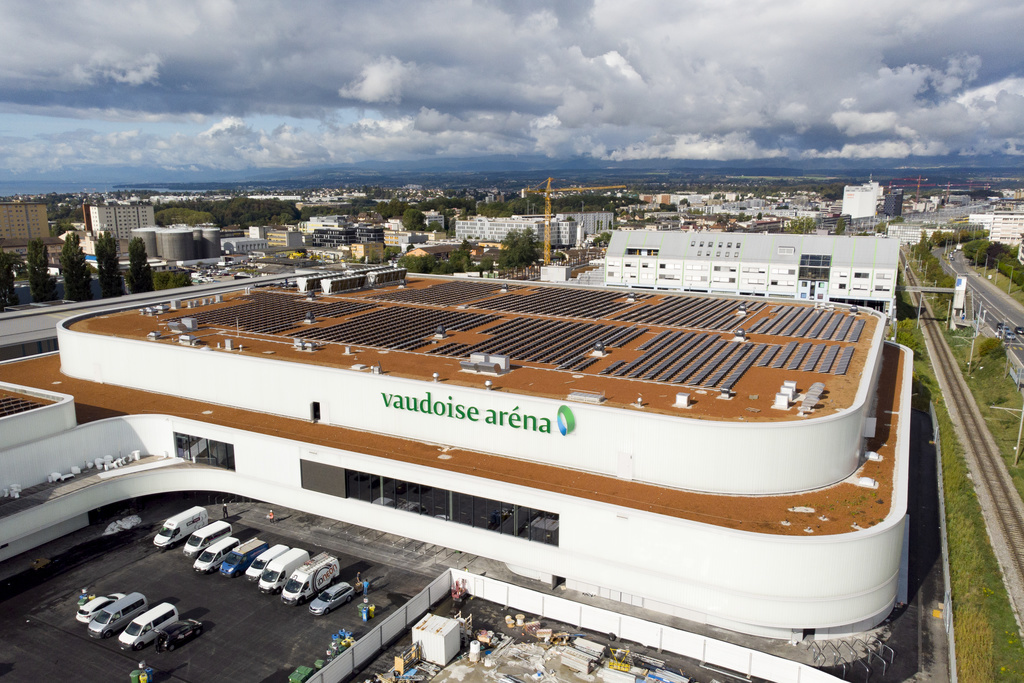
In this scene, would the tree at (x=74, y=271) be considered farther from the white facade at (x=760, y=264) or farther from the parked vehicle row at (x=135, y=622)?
the white facade at (x=760, y=264)

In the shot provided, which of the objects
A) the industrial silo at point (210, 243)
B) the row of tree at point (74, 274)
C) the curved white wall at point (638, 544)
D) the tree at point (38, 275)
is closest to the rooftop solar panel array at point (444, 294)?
the curved white wall at point (638, 544)

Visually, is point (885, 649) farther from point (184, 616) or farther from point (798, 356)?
point (184, 616)

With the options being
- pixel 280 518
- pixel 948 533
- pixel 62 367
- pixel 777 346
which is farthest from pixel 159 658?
pixel 777 346

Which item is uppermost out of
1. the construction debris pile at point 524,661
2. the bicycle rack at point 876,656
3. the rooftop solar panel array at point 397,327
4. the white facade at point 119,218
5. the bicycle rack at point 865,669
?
the white facade at point 119,218

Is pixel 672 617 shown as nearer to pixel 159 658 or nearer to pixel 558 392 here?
pixel 558 392

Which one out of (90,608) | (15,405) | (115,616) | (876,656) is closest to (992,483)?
(876,656)

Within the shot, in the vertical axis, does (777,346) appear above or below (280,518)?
above
